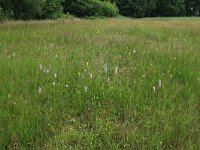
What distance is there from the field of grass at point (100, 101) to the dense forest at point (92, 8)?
14137mm

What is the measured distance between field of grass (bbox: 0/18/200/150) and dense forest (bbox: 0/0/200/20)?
46.4 feet

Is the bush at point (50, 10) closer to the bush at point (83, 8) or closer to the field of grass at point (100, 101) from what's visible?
the bush at point (83, 8)

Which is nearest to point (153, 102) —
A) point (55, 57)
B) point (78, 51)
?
point (55, 57)

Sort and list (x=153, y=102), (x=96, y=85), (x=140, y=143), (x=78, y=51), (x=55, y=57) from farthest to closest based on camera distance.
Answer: (x=78, y=51) → (x=55, y=57) → (x=96, y=85) → (x=153, y=102) → (x=140, y=143)

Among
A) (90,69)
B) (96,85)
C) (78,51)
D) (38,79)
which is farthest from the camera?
(78,51)

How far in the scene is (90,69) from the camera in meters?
6.20

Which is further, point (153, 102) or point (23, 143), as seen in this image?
point (153, 102)

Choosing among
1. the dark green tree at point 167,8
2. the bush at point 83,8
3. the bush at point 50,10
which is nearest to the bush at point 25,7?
the bush at point 50,10

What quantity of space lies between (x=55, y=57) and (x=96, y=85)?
2.11 metres

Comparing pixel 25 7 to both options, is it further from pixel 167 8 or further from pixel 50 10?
pixel 167 8

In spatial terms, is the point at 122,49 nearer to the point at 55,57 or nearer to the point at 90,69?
the point at 55,57

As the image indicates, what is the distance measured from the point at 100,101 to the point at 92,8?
37.3 meters

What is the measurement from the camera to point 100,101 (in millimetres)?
5027

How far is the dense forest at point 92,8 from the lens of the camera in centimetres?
2123
